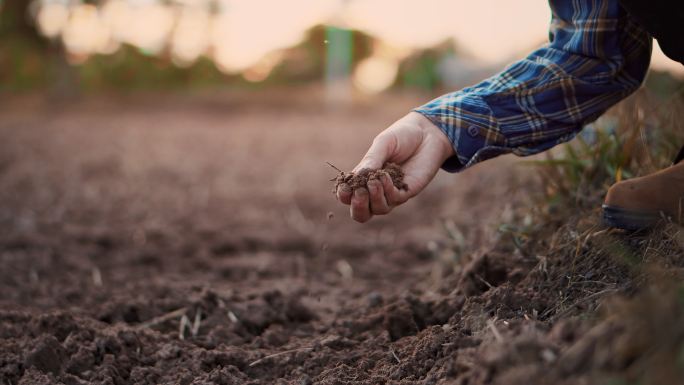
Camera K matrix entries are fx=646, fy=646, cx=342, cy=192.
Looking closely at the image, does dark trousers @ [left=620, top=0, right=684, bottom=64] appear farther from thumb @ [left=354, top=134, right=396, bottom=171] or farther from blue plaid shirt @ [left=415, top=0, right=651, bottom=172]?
thumb @ [left=354, top=134, right=396, bottom=171]

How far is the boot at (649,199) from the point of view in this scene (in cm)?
146

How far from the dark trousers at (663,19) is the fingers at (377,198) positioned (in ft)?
2.43

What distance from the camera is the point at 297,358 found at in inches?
60.6

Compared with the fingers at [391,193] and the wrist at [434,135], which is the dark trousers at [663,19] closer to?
the wrist at [434,135]

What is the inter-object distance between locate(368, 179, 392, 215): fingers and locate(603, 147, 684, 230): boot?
Answer: 555mm

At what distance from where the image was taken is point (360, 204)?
139 cm

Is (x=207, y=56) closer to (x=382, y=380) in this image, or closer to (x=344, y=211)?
(x=344, y=211)

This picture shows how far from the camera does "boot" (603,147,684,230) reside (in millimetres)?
1456

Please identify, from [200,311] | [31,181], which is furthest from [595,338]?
[31,181]

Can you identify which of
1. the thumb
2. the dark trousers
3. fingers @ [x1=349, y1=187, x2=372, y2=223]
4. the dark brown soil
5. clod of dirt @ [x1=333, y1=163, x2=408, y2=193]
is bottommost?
the dark brown soil

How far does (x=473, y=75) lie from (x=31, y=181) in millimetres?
5030

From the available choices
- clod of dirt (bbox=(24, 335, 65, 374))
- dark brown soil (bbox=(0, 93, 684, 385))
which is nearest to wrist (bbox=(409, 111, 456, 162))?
dark brown soil (bbox=(0, 93, 684, 385))

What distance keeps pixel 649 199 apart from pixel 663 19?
1.36 ft

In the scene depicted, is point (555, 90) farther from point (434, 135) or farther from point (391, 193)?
point (391, 193)
